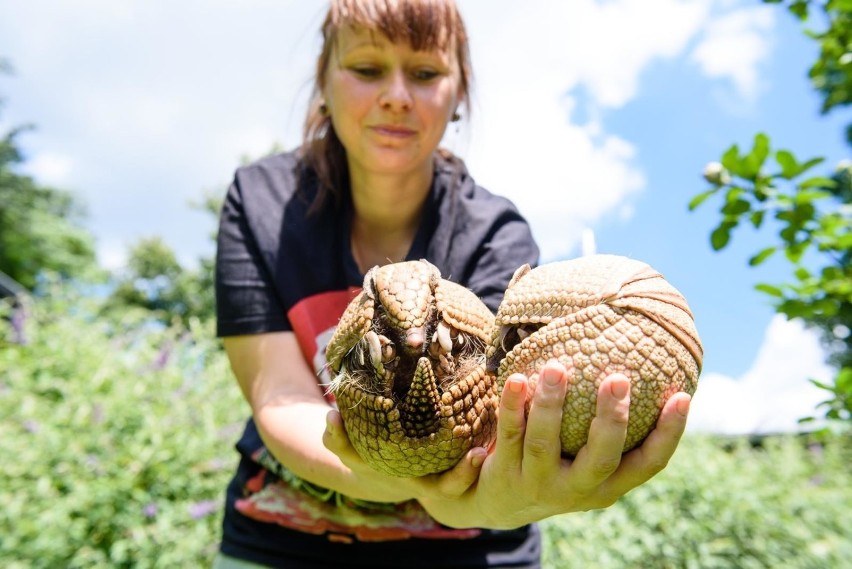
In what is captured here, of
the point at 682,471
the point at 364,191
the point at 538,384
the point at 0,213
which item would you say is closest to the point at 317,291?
the point at 364,191

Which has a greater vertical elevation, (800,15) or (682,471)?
(800,15)

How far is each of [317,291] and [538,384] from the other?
105 cm

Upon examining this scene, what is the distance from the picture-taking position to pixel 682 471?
16.5 feet

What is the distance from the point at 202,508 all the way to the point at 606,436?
134 inches

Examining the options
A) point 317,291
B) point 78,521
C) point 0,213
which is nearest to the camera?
point 317,291

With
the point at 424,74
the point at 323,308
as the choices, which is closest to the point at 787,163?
the point at 424,74

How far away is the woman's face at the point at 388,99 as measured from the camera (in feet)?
6.09

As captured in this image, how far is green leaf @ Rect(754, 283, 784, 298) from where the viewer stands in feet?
6.94

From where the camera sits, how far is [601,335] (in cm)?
Result: 119

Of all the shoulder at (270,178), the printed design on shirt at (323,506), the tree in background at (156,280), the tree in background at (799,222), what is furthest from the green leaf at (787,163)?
the tree in background at (156,280)

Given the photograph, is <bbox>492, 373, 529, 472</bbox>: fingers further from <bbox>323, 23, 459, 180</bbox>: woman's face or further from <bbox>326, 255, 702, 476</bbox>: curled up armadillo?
<bbox>323, 23, 459, 180</bbox>: woman's face

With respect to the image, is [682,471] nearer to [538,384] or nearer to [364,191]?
[364,191]

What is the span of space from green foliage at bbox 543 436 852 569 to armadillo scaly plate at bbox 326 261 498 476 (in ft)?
11.1

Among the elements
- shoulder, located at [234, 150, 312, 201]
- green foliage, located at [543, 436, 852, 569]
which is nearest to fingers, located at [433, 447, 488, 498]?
shoulder, located at [234, 150, 312, 201]
